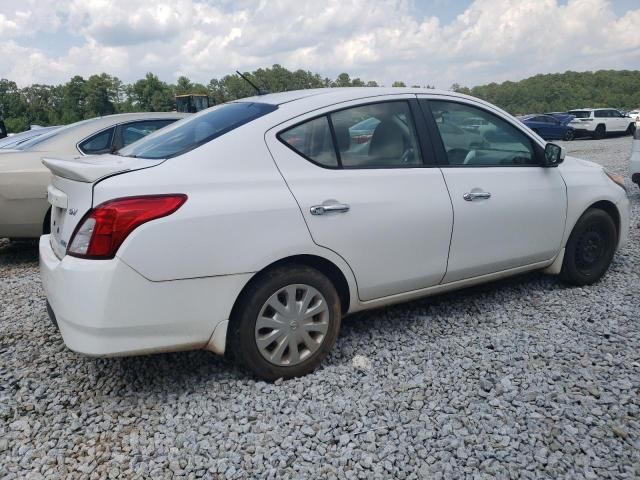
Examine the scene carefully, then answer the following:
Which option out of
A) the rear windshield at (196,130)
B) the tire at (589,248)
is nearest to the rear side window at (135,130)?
the rear windshield at (196,130)

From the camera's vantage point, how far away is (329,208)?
9.52 feet

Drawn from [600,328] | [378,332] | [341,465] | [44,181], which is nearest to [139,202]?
[341,465]

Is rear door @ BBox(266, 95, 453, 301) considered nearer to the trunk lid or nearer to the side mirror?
the trunk lid

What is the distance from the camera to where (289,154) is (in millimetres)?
2912

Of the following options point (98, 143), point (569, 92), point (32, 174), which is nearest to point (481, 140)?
point (98, 143)

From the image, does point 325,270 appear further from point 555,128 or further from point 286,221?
point 555,128

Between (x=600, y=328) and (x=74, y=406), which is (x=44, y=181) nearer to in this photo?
(x=74, y=406)

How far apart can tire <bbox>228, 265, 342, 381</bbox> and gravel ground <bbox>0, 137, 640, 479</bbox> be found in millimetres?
121

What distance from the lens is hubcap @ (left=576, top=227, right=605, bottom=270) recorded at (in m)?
4.24

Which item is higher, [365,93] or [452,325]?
[365,93]

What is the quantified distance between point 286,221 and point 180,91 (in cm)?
10380

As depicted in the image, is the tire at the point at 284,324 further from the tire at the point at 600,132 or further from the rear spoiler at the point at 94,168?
the tire at the point at 600,132

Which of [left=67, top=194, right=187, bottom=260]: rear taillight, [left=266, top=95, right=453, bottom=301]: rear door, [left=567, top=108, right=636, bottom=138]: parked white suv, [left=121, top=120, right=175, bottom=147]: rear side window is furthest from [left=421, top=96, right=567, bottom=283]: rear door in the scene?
[left=567, top=108, right=636, bottom=138]: parked white suv

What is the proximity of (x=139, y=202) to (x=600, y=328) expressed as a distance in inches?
118
